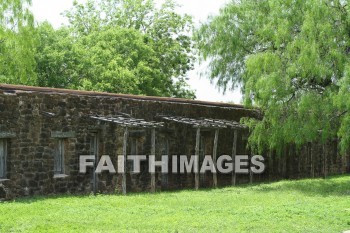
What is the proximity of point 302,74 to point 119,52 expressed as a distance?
22.4 m

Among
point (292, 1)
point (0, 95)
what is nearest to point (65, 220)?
point (0, 95)

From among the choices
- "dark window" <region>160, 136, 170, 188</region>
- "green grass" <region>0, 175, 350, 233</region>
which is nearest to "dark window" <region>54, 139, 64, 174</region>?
"green grass" <region>0, 175, 350, 233</region>

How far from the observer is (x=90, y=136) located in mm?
19312

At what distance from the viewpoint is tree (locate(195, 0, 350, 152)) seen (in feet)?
63.2

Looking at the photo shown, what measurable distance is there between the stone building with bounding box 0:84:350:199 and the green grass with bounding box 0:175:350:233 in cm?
110

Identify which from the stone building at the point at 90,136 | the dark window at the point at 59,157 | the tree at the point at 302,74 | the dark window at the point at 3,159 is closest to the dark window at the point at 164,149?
the stone building at the point at 90,136

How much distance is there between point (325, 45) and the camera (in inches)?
763

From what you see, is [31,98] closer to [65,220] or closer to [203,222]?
[65,220]

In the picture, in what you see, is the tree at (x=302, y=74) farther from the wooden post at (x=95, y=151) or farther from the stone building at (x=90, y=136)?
the wooden post at (x=95, y=151)

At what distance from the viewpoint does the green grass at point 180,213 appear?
37.9 feet

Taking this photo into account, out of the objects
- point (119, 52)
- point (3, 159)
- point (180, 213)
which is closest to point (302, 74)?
point (180, 213)

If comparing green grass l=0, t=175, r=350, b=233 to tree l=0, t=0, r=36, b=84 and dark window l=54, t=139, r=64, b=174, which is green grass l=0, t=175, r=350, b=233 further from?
tree l=0, t=0, r=36, b=84

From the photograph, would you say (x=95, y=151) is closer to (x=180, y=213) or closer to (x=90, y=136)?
(x=90, y=136)

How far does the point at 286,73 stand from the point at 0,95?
361 inches
